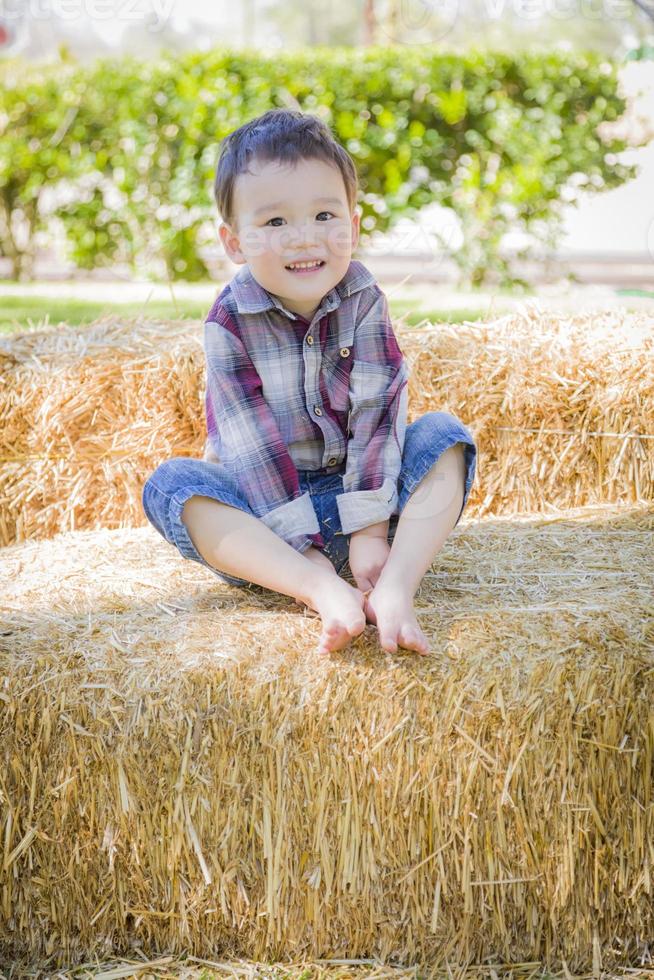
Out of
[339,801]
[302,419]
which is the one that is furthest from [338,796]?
[302,419]

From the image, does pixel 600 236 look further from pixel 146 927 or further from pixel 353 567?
pixel 146 927

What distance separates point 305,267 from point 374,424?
0.32 m

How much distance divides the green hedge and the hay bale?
18.4ft

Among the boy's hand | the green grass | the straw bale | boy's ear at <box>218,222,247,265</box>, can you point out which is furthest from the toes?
the green grass

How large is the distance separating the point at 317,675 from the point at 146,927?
0.48 meters

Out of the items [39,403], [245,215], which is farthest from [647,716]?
[39,403]

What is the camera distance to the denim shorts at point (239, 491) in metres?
1.79

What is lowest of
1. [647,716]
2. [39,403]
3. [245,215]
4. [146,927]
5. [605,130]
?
[146,927]

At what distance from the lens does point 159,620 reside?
1.70 m

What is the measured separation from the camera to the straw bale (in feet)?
8.16

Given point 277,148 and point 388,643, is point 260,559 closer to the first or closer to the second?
point 388,643

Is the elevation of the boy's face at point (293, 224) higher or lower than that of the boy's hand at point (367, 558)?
higher

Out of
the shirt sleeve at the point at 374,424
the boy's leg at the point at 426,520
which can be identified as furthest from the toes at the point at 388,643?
the shirt sleeve at the point at 374,424

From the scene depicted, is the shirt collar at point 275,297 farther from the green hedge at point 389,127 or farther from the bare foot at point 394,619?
the green hedge at point 389,127
